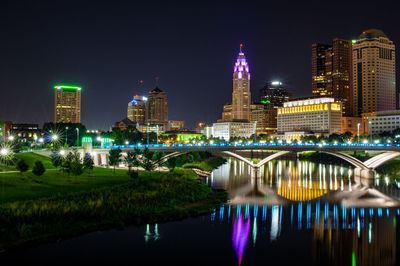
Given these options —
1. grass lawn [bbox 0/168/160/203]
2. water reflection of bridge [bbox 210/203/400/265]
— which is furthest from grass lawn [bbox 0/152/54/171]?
water reflection of bridge [bbox 210/203/400/265]

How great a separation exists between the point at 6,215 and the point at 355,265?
27514mm

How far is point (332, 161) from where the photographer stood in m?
115

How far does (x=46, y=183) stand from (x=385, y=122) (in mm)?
165423

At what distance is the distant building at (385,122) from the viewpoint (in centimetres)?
17000

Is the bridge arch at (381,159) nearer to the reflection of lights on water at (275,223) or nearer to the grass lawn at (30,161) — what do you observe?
the reflection of lights on water at (275,223)

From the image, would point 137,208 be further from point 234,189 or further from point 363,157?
point 363,157

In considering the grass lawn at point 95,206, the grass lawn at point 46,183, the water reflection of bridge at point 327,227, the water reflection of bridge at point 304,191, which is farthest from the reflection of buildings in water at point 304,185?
the grass lawn at point 46,183

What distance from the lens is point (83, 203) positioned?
36531mm

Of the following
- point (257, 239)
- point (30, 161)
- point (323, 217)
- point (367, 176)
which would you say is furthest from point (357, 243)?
point (30, 161)

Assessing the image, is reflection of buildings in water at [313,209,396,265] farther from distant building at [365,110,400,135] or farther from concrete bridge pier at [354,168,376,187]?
distant building at [365,110,400,135]

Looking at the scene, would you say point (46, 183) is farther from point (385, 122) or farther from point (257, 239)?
point (385, 122)

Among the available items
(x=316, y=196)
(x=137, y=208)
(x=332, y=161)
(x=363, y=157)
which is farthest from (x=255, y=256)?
(x=332, y=161)

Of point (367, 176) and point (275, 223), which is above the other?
point (367, 176)

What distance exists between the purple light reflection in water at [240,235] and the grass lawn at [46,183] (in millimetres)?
17370
